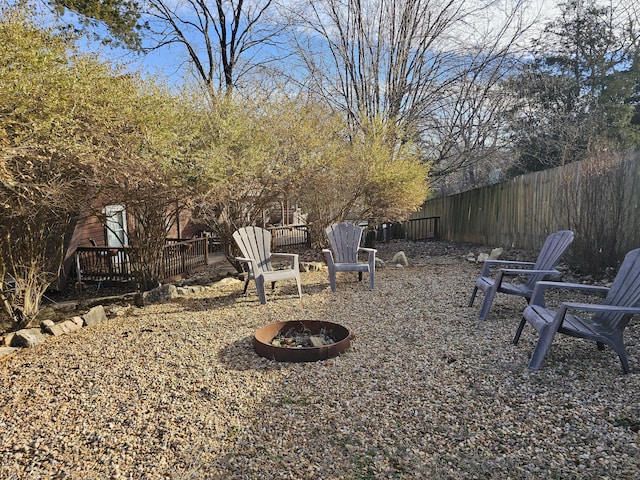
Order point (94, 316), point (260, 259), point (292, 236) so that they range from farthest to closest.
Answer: point (292, 236) → point (260, 259) → point (94, 316)

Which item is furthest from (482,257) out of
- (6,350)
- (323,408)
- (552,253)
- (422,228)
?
(6,350)

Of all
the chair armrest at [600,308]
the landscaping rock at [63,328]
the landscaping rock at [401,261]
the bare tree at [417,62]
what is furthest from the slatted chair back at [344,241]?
the bare tree at [417,62]

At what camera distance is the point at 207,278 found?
19.0 feet

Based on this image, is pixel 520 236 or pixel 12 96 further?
pixel 520 236

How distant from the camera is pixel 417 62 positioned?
10211 mm

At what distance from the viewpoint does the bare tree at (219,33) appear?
10.9 meters

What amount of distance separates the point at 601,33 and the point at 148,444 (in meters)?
14.3

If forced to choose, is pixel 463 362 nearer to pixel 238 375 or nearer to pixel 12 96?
pixel 238 375

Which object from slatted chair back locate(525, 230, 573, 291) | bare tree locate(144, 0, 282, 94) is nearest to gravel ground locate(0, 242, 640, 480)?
slatted chair back locate(525, 230, 573, 291)

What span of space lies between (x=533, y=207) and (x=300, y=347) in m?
5.94

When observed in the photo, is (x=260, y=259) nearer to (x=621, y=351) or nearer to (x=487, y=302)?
(x=487, y=302)

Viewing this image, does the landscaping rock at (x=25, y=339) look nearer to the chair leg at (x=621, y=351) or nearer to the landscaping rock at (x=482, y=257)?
the chair leg at (x=621, y=351)

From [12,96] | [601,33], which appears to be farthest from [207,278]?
[601,33]

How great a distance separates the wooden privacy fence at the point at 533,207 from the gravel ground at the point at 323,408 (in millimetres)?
2205
